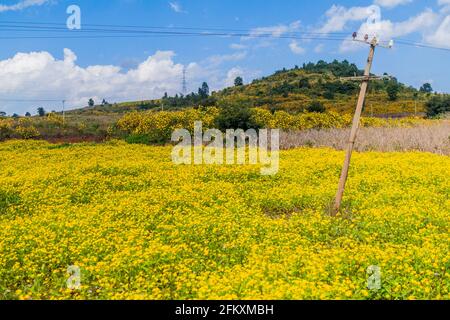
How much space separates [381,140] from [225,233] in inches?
819

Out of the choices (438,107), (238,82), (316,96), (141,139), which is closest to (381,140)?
(141,139)

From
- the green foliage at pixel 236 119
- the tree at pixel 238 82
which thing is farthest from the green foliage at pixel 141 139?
the tree at pixel 238 82

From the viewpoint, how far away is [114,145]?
1329 inches

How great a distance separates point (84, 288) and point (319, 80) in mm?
94990

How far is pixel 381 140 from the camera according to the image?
28.9 meters

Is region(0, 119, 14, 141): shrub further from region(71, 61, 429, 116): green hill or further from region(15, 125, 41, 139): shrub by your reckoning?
region(71, 61, 429, 116): green hill

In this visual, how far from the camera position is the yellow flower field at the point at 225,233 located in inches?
316

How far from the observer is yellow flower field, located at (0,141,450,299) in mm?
8023

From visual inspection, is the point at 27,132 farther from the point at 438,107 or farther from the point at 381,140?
the point at 438,107

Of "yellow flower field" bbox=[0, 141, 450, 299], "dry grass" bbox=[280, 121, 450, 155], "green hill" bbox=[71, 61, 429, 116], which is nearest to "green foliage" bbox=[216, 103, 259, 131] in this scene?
"dry grass" bbox=[280, 121, 450, 155]

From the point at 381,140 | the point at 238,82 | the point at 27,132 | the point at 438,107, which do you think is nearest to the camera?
the point at 381,140

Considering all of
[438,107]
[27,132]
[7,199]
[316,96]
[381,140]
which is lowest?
[7,199]

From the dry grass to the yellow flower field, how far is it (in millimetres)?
8553

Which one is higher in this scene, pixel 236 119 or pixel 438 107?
pixel 438 107
